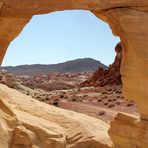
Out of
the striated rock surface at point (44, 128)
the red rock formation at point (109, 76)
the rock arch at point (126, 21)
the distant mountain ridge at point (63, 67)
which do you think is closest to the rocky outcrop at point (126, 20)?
the rock arch at point (126, 21)

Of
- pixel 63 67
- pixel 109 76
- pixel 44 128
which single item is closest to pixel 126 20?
pixel 44 128

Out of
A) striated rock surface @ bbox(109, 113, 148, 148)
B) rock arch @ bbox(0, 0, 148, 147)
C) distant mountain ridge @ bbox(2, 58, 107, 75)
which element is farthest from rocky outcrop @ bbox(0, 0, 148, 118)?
distant mountain ridge @ bbox(2, 58, 107, 75)

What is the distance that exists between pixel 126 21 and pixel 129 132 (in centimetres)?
343

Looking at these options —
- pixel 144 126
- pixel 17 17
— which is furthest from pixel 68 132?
pixel 17 17

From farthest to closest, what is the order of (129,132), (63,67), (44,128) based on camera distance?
(63,67) < (44,128) < (129,132)

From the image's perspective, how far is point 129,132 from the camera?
11.5 metres

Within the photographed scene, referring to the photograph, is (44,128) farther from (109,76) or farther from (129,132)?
(109,76)

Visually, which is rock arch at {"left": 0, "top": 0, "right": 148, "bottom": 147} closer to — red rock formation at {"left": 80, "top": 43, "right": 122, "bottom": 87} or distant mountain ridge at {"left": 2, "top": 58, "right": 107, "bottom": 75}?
red rock formation at {"left": 80, "top": 43, "right": 122, "bottom": 87}

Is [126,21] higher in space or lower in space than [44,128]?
higher

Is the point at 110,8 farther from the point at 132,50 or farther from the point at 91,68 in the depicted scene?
the point at 91,68

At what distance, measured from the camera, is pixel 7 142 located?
11719 mm

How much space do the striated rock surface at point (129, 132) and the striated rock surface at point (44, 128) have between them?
1207 millimetres

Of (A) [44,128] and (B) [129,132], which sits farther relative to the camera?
(A) [44,128]

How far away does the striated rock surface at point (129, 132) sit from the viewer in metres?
11.0
